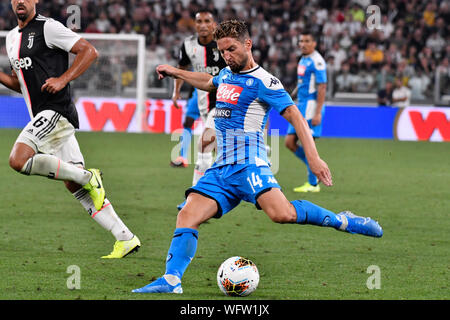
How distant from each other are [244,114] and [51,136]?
194cm

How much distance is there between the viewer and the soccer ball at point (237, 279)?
17.9 feet

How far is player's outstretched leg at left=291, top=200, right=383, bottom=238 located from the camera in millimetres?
5665

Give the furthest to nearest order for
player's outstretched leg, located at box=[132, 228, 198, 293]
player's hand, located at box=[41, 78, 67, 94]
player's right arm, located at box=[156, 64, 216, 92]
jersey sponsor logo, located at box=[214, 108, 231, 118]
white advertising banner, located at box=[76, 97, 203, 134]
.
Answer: white advertising banner, located at box=[76, 97, 203, 134], player's hand, located at box=[41, 78, 67, 94], player's right arm, located at box=[156, 64, 216, 92], jersey sponsor logo, located at box=[214, 108, 231, 118], player's outstretched leg, located at box=[132, 228, 198, 293]

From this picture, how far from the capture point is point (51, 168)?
6602 millimetres

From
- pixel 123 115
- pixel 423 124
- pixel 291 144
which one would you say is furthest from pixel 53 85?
pixel 423 124

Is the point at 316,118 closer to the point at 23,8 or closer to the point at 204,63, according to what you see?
the point at 204,63

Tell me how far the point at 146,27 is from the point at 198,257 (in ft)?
60.5

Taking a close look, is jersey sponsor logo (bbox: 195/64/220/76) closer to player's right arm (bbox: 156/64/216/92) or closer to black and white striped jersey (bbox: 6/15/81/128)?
black and white striped jersey (bbox: 6/15/81/128)

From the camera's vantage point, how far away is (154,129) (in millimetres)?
21078

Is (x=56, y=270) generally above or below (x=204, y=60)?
below

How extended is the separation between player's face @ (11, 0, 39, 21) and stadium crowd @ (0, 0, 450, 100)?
608 inches

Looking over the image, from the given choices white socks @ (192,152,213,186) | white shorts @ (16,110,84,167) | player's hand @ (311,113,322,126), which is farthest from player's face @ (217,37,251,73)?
player's hand @ (311,113,322,126)

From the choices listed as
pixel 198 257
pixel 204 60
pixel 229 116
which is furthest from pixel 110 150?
pixel 229 116

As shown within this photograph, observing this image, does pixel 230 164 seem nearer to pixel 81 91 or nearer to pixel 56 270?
pixel 56 270
